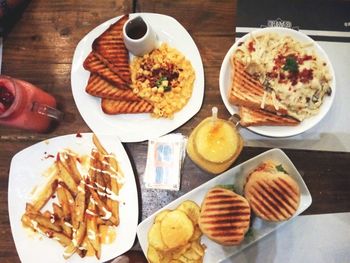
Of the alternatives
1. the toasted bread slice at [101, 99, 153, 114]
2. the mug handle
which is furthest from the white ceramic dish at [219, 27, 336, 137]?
the mug handle

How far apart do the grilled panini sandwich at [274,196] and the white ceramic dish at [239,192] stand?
0.08 metres

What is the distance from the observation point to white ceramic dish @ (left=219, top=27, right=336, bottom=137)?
1763mm

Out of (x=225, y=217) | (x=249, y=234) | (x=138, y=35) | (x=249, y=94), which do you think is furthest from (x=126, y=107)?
(x=249, y=234)

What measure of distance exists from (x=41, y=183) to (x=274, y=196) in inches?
39.1

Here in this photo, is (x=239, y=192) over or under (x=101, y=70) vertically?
under

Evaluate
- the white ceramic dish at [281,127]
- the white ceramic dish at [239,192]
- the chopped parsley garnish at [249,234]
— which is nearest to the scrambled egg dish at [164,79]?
the white ceramic dish at [281,127]

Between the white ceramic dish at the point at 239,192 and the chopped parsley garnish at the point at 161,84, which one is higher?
the chopped parsley garnish at the point at 161,84

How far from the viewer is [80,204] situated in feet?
5.98

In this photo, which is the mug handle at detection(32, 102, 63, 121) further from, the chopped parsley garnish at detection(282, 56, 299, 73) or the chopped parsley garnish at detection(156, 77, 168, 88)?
the chopped parsley garnish at detection(282, 56, 299, 73)

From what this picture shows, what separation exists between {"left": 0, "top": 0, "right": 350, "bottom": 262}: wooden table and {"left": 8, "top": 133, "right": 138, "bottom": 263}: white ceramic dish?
6 cm

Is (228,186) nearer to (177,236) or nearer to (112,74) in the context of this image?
(177,236)

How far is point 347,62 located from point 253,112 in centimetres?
51

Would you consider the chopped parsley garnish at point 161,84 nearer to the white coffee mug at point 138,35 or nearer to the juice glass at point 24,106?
the white coffee mug at point 138,35

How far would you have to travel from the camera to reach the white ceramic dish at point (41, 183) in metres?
1.79
